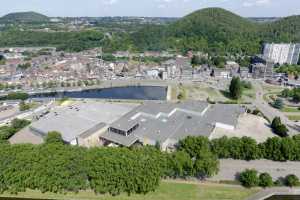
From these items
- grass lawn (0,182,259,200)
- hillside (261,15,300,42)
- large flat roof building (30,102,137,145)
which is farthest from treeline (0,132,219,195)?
hillside (261,15,300,42)

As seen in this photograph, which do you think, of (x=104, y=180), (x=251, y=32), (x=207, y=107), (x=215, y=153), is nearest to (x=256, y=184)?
(x=215, y=153)

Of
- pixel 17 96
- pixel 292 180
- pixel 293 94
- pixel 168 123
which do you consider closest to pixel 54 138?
pixel 168 123

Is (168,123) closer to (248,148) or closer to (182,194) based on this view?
(248,148)

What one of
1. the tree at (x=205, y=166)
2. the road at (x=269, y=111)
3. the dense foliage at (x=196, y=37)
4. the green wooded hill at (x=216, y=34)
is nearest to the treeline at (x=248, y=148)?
the tree at (x=205, y=166)

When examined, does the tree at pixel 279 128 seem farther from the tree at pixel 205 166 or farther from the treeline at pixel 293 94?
the treeline at pixel 293 94

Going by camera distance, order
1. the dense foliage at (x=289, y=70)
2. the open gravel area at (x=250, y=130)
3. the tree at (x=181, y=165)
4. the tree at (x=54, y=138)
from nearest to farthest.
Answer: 1. the tree at (x=181, y=165)
2. the tree at (x=54, y=138)
3. the open gravel area at (x=250, y=130)
4. the dense foliage at (x=289, y=70)
